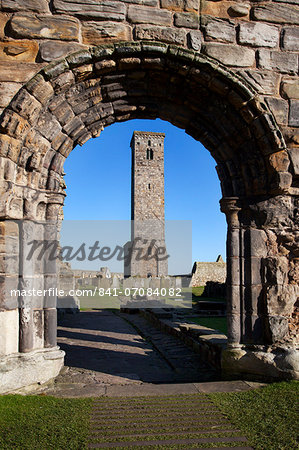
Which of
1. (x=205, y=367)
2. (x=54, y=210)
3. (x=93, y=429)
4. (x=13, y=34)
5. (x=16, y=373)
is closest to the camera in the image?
(x=93, y=429)

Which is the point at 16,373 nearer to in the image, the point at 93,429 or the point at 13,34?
the point at 93,429

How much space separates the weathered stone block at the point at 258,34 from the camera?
4.88 metres

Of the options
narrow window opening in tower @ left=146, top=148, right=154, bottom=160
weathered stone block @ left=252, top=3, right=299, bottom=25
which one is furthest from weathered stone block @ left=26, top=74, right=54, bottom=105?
narrow window opening in tower @ left=146, top=148, right=154, bottom=160

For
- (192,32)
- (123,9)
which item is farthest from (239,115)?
(123,9)

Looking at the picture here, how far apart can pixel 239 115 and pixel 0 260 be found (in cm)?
335

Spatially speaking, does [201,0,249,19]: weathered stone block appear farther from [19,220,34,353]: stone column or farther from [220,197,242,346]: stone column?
[19,220,34,353]: stone column

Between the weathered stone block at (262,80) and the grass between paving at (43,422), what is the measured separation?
409cm

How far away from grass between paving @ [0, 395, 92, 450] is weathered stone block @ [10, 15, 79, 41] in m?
3.95

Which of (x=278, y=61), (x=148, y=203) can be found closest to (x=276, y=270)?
(x=278, y=61)

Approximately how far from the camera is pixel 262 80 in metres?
4.84

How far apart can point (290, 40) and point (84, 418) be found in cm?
495

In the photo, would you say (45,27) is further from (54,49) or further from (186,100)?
(186,100)

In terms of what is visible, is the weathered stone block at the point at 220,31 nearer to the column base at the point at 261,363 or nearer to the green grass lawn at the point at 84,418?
the column base at the point at 261,363

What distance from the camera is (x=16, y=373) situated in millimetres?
4133
